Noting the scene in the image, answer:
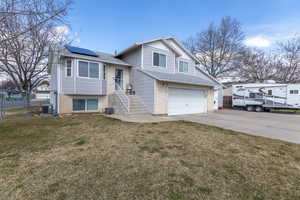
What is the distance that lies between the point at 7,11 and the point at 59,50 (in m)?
4.75

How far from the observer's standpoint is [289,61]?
21.0 meters

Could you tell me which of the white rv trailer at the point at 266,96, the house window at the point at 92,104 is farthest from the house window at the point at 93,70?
the white rv trailer at the point at 266,96

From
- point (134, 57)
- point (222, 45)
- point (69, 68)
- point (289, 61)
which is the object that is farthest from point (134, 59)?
point (289, 61)

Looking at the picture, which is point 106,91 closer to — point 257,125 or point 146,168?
point 146,168

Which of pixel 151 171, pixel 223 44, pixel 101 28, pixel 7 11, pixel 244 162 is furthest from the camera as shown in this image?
pixel 223 44

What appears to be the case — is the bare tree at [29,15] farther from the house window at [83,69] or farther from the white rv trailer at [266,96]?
the white rv trailer at [266,96]

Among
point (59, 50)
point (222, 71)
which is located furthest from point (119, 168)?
point (222, 71)

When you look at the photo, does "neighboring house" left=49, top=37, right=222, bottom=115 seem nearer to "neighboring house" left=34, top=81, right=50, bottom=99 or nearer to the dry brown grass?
the dry brown grass

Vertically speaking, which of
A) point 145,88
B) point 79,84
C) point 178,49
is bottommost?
point 145,88

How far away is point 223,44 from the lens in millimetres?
21906

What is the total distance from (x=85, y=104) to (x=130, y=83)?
13.3ft

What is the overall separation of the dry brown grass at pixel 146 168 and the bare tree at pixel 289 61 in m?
24.6

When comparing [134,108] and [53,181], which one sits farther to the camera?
[134,108]

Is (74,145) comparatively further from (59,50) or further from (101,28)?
(101,28)
